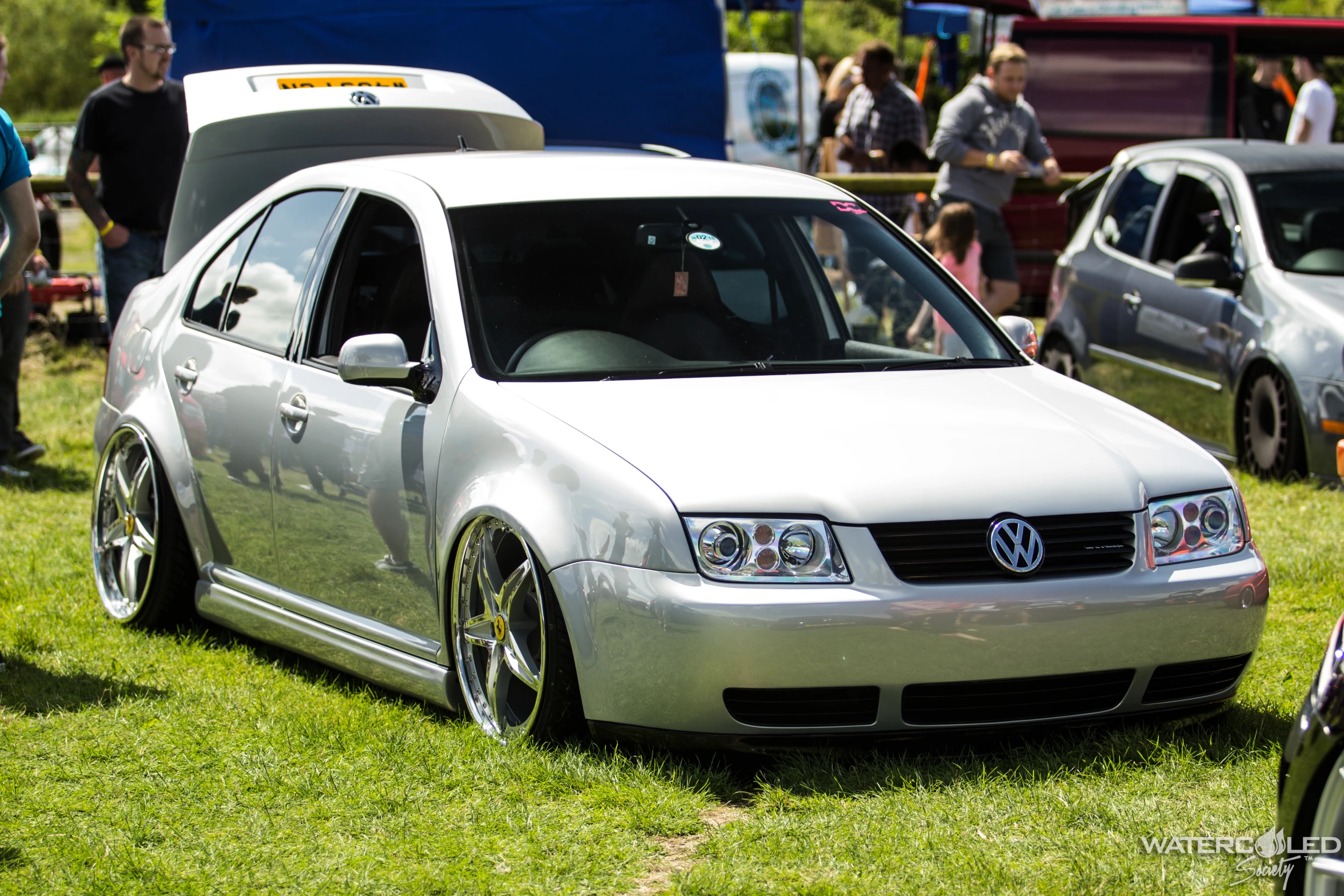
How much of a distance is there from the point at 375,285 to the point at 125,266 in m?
4.88

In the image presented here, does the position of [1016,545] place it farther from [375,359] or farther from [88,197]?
[88,197]

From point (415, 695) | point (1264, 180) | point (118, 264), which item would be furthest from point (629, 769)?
point (118, 264)

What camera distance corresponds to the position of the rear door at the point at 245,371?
532 centimetres

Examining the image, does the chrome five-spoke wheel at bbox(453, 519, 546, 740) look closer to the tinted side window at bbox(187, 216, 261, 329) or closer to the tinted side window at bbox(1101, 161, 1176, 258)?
the tinted side window at bbox(187, 216, 261, 329)

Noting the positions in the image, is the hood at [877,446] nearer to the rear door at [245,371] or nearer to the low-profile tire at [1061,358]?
the rear door at [245,371]

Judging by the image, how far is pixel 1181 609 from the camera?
4.04m

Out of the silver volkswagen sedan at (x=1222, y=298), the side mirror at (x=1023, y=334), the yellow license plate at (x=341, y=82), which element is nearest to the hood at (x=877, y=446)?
the side mirror at (x=1023, y=334)

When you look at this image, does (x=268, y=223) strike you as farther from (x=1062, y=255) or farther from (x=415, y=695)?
(x=1062, y=255)

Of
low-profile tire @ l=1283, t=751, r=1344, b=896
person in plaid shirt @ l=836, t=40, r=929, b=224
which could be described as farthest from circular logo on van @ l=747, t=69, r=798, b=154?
low-profile tire @ l=1283, t=751, r=1344, b=896

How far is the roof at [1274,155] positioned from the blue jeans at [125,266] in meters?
5.58

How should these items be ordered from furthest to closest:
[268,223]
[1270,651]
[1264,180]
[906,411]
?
[1264,180]
[268,223]
[1270,651]
[906,411]

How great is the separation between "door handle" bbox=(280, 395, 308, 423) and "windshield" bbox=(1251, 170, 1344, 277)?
16.6 feet

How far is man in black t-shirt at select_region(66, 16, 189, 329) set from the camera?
9734 mm

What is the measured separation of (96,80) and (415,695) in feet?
204
